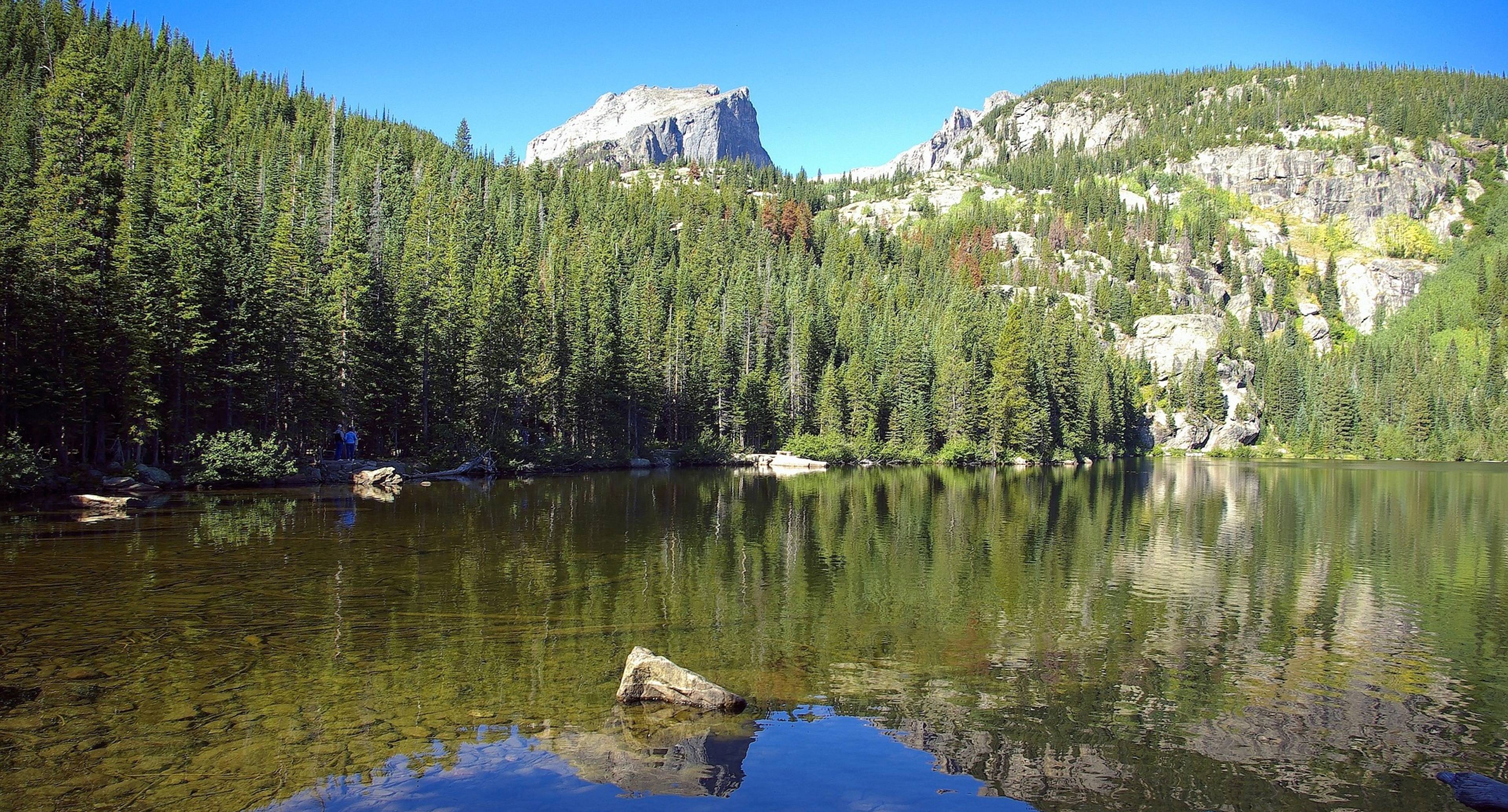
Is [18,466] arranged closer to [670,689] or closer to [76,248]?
[76,248]

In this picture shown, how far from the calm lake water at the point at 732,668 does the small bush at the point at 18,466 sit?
467 centimetres

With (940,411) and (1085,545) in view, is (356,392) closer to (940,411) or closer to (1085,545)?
(1085,545)

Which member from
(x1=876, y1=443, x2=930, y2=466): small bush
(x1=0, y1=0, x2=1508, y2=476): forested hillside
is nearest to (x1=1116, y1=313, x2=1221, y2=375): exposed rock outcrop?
(x1=0, y1=0, x2=1508, y2=476): forested hillside

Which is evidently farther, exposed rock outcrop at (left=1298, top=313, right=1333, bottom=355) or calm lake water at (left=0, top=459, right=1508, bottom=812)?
exposed rock outcrop at (left=1298, top=313, right=1333, bottom=355)

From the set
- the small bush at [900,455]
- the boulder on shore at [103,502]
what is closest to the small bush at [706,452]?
the small bush at [900,455]

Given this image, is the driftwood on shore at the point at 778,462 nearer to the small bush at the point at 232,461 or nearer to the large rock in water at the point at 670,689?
the small bush at the point at 232,461

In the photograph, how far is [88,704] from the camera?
466 inches

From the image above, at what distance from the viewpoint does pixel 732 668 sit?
1502cm

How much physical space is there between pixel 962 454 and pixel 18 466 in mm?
81213

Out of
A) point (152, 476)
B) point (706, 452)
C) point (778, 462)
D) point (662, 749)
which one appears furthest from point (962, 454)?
point (662, 749)

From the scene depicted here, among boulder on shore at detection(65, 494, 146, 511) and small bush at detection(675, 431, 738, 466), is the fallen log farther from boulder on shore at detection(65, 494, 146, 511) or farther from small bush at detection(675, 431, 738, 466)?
small bush at detection(675, 431, 738, 466)

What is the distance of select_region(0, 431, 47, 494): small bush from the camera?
34.8 metres

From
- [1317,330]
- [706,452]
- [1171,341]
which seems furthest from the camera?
[1317,330]

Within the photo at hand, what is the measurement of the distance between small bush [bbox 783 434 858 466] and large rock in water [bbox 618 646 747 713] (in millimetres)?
77336
